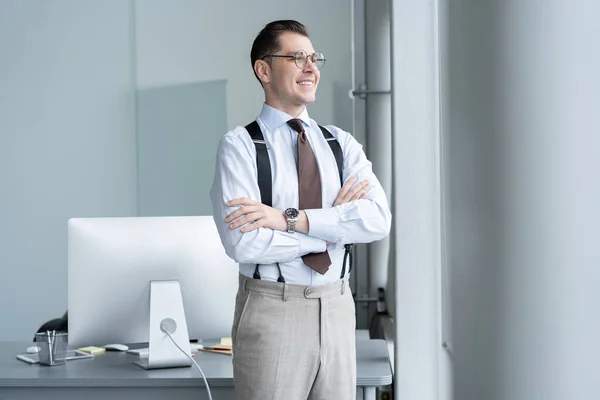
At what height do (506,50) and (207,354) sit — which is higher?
(506,50)

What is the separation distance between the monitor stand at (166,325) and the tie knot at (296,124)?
0.80 m

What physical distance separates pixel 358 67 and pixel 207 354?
285 centimetres

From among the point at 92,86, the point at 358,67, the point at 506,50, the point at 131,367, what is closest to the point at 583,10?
the point at 506,50

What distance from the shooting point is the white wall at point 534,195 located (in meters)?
1.10

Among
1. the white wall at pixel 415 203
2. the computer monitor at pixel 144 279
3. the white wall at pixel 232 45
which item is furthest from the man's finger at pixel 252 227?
the white wall at pixel 232 45

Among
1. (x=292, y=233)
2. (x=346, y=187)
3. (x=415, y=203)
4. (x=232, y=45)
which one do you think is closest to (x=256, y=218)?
(x=292, y=233)

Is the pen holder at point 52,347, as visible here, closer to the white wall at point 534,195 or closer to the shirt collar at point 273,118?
the shirt collar at point 273,118

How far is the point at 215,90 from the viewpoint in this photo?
5.41m

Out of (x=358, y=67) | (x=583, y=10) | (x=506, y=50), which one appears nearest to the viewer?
(x=583, y=10)

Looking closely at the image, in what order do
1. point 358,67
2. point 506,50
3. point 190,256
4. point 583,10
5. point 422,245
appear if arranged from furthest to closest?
1. point 358,67
2. point 422,245
3. point 190,256
4. point 506,50
5. point 583,10

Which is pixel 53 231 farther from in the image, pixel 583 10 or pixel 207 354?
pixel 583 10

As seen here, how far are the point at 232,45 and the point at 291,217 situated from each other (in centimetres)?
348

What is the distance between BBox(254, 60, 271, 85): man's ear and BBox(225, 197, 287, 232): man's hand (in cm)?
38

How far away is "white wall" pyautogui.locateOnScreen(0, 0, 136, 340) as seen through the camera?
18.0 feet
